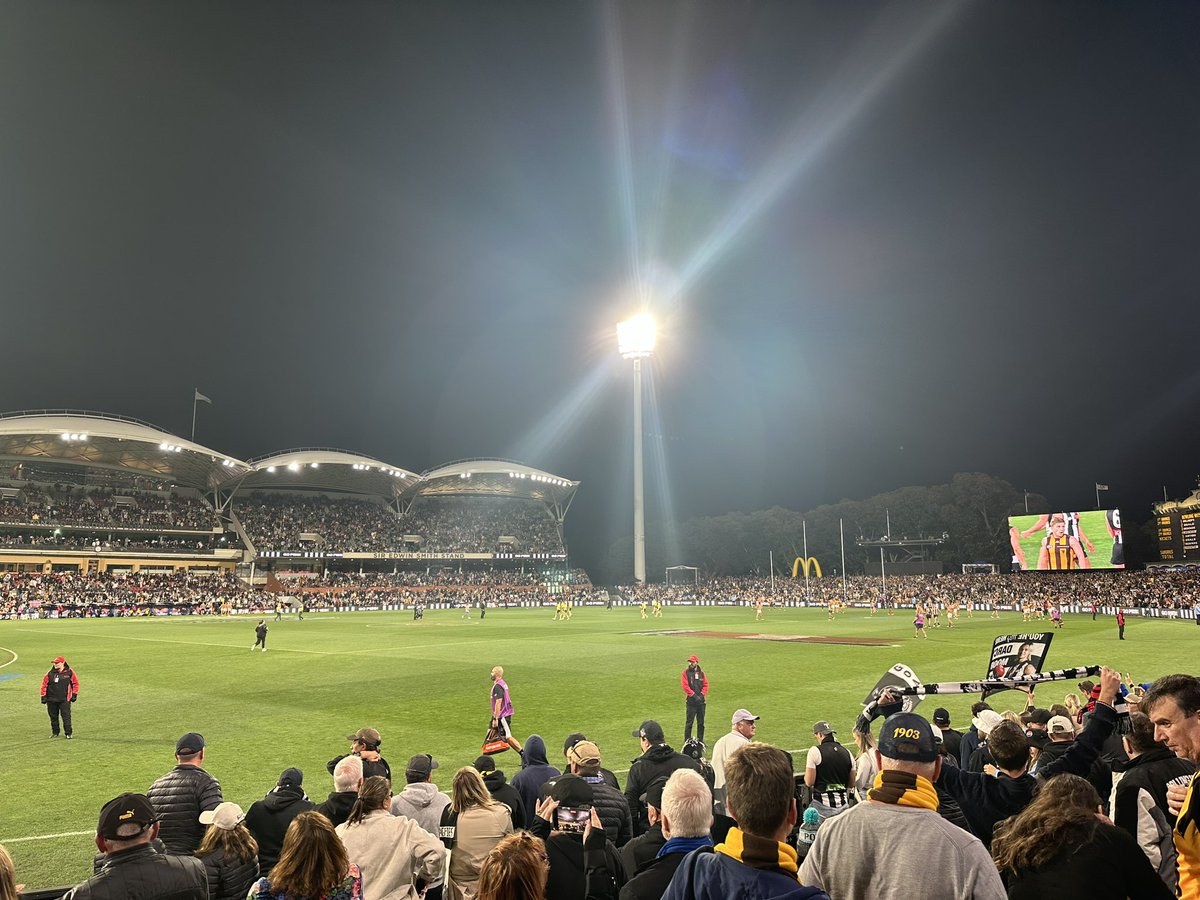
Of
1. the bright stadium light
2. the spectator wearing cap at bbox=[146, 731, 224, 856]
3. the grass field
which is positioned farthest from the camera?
the bright stadium light

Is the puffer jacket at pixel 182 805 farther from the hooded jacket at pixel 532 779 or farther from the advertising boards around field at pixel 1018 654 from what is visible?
the advertising boards around field at pixel 1018 654

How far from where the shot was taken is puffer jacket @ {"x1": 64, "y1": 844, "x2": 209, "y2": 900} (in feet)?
12.9

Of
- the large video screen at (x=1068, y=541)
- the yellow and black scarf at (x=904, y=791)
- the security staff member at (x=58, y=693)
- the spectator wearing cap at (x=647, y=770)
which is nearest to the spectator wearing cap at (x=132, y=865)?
the spectator wearing cap at (x=647, y=770)

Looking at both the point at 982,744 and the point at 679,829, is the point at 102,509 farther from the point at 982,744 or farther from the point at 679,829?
the point at 679,829

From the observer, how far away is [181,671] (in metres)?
25.5

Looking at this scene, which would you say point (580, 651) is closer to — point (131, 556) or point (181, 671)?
point (181, 671)

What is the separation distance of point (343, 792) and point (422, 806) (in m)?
0.84

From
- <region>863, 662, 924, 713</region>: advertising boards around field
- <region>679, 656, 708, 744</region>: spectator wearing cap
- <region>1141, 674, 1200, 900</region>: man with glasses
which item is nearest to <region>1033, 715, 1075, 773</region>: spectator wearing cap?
<region>863, 662, 924, 713</region>: advertising boards around field

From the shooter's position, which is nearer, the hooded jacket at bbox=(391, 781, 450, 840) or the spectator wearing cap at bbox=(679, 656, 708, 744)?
the hooded jacket at bbox=(391, 781, 450, 840)

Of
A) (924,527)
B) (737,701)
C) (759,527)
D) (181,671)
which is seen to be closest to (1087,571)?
(924,527)

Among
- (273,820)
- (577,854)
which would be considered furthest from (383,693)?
(577,854)

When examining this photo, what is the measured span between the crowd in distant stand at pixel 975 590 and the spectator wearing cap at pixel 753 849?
50.4 meters

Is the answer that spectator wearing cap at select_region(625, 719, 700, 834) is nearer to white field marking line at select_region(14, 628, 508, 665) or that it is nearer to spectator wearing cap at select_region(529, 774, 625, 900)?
spectator wearing cap at select_region(529, 774, 625, 900)

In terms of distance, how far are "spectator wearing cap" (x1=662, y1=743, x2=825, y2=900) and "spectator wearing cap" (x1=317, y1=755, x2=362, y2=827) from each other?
4073 millimetres
